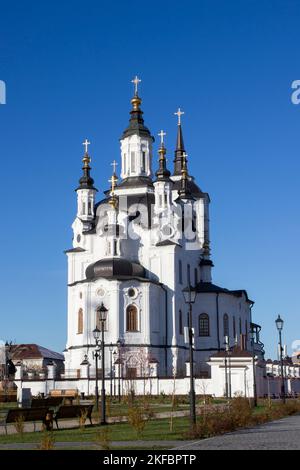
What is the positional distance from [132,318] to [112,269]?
4.28m

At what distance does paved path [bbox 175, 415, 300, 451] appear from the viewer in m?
15.8

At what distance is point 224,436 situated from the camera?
1889cm

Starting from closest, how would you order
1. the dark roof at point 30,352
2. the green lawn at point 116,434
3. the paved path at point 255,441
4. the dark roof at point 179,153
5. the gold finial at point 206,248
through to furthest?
the paved path at point 255,441
the green lawn at point 116,434
the gold finial at point 206,248
the dark roof at point 179,153
the dark roof at point 30,352

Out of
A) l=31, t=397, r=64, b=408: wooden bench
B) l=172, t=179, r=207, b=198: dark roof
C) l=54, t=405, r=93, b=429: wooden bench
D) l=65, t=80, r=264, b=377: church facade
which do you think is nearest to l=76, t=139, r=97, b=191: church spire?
l=65, t=80, r=264, b=377: church facade

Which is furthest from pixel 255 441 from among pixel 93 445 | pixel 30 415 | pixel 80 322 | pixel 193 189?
pixel 193 189

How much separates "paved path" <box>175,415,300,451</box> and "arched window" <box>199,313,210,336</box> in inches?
1785

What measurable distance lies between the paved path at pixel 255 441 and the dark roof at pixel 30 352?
77.9 m

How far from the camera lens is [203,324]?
220 feet

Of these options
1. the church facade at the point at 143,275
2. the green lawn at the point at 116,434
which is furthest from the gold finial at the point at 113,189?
the green lawn at the point at 116,434

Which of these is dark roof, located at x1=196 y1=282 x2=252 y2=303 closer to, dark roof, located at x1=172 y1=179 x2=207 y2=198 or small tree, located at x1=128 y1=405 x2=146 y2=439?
dark roof, located at x1=172 y1=179 x2=207 y2=198

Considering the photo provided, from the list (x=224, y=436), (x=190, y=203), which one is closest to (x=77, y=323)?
(x=190, y=203)

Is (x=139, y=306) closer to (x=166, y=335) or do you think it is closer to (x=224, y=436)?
(x=166, y=335)

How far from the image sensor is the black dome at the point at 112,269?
60781 mm

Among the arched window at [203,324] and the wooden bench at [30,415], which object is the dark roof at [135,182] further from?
the wooden bench at [30,415]
